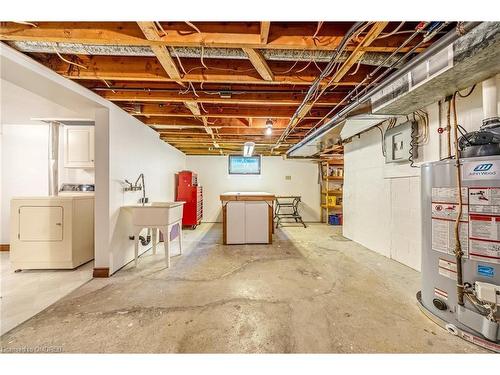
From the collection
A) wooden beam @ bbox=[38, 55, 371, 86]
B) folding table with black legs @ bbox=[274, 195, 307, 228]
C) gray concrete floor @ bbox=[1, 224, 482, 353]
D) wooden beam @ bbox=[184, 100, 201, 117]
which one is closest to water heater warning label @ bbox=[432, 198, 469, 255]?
gray concrete floor @ bbox=[1, 224, 482, 353]

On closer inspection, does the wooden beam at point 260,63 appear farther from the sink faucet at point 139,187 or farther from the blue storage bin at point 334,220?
the blue storage bin at point 334,220

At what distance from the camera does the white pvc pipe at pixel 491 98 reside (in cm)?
161

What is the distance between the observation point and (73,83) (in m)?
2.13

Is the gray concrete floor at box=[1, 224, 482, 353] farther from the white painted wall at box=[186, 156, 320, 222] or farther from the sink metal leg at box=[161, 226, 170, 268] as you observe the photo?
the white painted wall at box=[186, 156, 320, 222]

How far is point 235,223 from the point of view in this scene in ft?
12.9

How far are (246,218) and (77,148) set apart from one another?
300 centimetres

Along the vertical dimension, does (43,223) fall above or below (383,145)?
below

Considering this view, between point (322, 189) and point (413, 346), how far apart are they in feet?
18.5

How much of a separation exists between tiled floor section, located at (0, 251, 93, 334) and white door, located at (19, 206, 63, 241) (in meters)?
0.46

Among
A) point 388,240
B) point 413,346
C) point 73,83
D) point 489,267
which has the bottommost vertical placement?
point 413,346

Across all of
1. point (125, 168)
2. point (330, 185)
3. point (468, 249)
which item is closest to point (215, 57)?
point (125, 168)

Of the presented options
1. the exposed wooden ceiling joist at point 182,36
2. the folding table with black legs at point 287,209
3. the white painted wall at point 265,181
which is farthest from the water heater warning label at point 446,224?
the white painted wall at point 265,181

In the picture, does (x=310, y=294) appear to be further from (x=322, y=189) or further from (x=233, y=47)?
(x=322, y=189)
